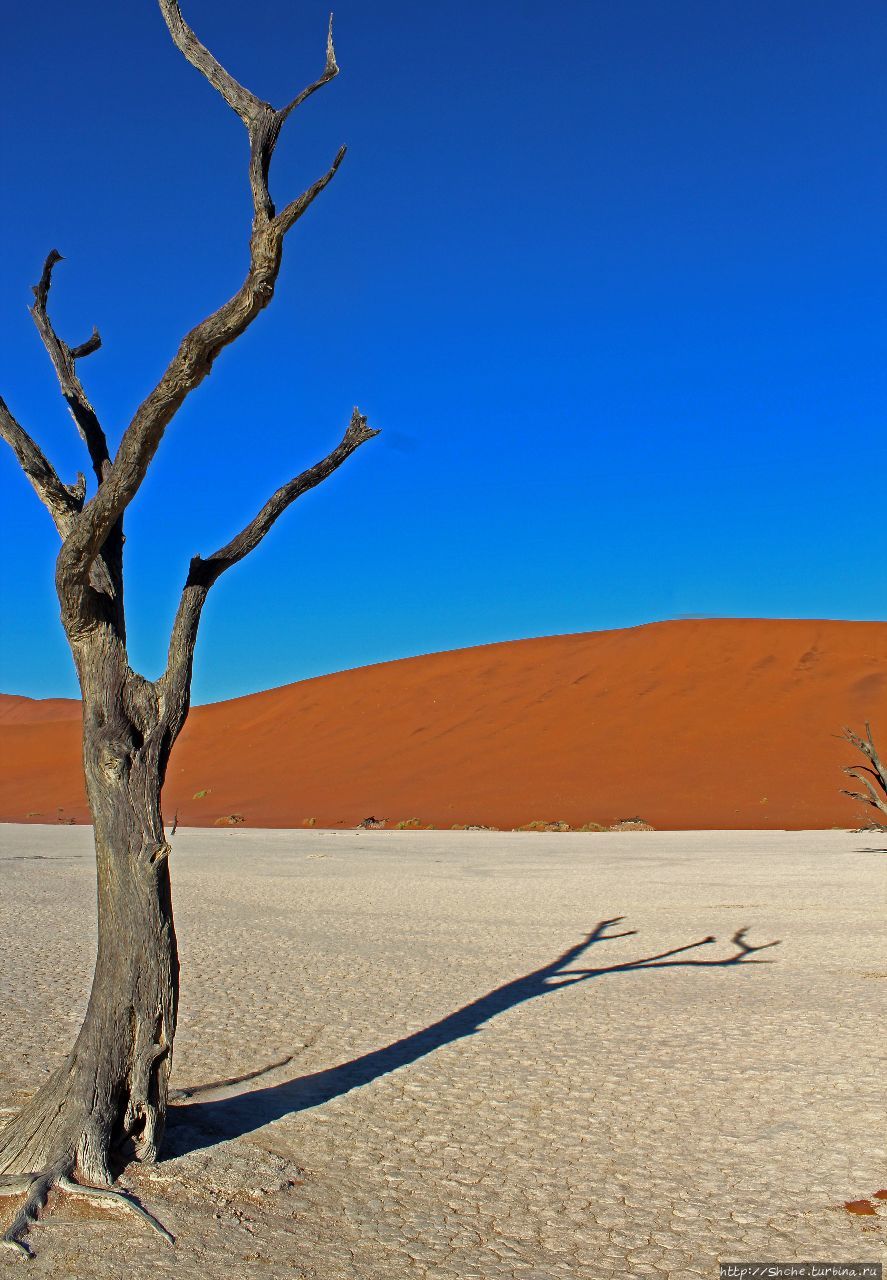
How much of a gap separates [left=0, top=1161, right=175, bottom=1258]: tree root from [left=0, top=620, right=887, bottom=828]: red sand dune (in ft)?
83.9

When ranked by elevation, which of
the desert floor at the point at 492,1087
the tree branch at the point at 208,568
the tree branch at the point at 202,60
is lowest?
the desert floor at the point at 492,1087

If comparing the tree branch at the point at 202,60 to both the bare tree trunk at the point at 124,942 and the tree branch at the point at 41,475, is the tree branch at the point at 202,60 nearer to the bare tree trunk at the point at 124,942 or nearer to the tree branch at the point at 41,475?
the tree branch at the point at 41,475

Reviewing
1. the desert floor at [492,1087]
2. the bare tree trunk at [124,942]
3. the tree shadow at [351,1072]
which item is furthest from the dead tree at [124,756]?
the tree shadow at [351,1072]

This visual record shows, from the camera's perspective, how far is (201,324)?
4293 mm

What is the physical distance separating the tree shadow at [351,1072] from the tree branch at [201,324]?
8.48ft

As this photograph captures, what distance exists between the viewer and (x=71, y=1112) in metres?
4.18

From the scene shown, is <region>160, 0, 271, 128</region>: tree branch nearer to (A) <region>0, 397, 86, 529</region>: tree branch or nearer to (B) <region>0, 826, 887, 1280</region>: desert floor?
(A) <region>0, 397, 86, 529</region>: tree branch

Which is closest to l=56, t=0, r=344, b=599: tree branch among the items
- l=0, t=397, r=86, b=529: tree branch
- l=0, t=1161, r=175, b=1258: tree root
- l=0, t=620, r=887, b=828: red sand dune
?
l=0, t=397, r=86, b=529: tree branch

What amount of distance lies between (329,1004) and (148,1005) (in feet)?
11.3

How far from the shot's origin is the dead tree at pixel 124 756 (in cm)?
418

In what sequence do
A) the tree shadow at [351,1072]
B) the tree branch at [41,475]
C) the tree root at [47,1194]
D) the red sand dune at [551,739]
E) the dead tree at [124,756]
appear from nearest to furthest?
1. the tree root at [47,1194]
2. the dead tree at [124,756]
3. the tree branch at [41,475]
4. the tree shadow at [351,1072]
5. the red sand dune at [551,739]

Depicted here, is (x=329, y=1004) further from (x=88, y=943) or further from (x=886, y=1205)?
(x=886, y=1205)

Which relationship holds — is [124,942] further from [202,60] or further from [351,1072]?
[202,60]

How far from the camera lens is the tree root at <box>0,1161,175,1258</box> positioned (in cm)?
373
